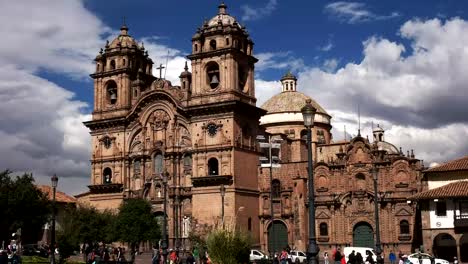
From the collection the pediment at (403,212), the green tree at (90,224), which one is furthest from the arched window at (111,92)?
the pediment at (403,212)

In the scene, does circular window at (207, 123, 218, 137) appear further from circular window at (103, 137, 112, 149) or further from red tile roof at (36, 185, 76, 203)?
red tile roof at (36, 185, 76, 203)

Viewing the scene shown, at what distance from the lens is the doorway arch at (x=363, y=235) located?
171ft

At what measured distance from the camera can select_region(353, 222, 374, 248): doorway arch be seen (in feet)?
171

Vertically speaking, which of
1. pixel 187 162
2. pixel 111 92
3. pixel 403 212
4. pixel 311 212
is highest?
pixel 111 92

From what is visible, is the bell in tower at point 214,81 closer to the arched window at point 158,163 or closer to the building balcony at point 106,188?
the arched window at point 158,163

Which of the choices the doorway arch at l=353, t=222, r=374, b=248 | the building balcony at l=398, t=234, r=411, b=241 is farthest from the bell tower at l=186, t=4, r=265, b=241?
the building balcony at l=398, t=234, r=411, b=241

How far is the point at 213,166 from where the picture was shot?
54.4 meters

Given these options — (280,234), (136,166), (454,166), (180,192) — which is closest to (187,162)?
(180,192)

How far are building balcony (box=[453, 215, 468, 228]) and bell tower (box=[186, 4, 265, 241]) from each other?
16.7 m

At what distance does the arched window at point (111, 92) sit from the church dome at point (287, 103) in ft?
64.8

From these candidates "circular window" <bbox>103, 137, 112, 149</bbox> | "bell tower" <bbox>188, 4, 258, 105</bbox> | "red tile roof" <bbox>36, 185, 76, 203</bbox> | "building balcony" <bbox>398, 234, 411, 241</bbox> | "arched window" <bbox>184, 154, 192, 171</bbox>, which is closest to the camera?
"building balcony" <bbox>398, 234, 411, 241</bbox>

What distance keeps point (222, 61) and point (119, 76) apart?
12.3 metres

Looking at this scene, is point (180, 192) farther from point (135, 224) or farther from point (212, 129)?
point (135, 224)

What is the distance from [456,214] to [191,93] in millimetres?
25281
